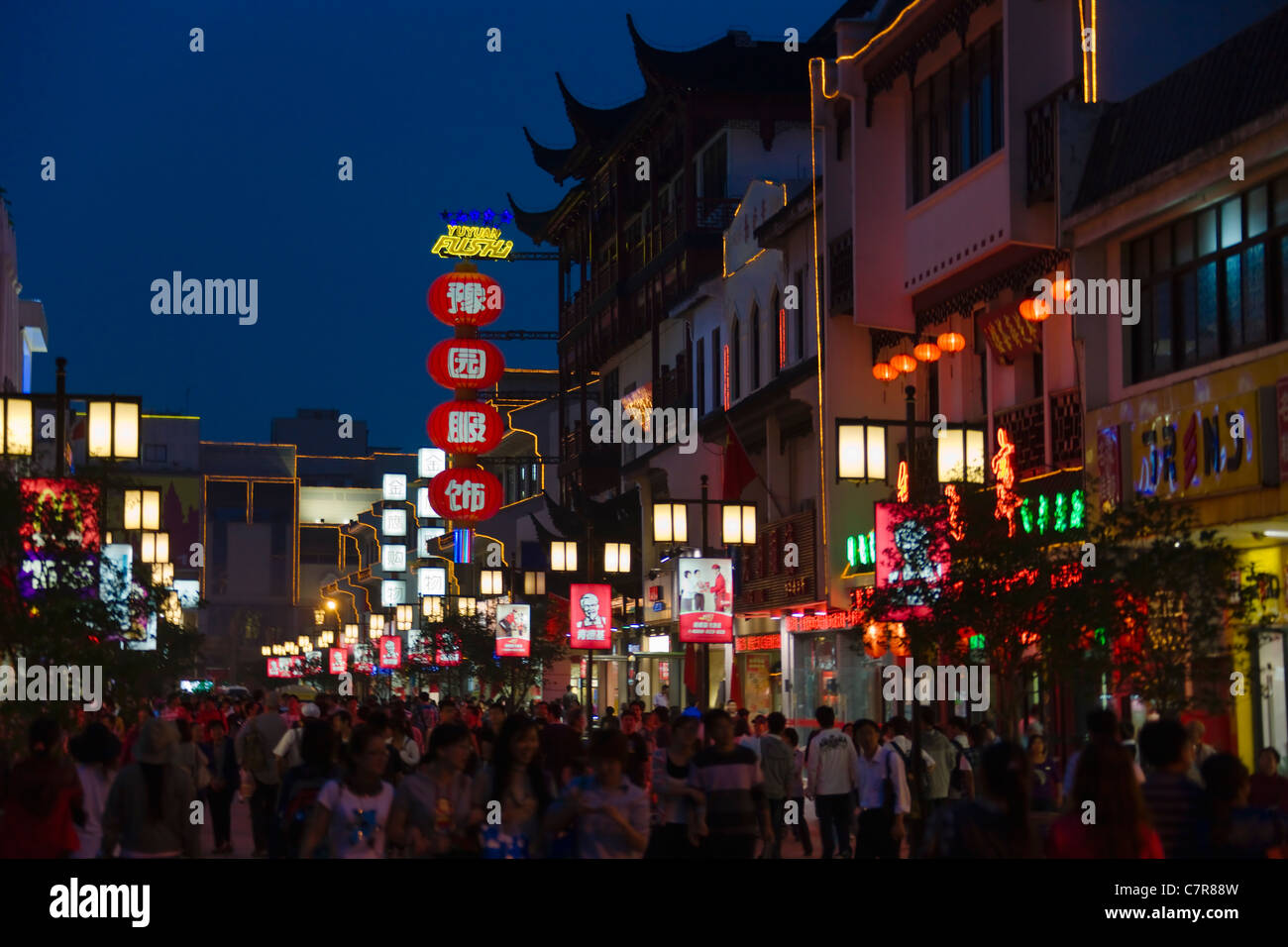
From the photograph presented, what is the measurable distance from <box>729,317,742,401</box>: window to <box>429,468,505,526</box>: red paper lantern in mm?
20457

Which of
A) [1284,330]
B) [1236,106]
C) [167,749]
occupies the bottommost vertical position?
[167,749]

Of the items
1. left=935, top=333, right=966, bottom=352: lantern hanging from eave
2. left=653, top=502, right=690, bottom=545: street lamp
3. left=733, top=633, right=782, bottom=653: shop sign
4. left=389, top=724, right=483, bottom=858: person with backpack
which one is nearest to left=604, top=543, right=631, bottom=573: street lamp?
left=733, top=633, right=782, bottom=653: shop sign

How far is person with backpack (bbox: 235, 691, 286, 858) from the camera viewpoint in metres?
21.6

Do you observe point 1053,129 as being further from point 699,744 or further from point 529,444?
point 529,444

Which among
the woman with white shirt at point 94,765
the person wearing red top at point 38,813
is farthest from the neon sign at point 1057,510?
the person wearing red top at point 38,813

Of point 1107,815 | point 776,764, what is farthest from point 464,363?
point 1107,815

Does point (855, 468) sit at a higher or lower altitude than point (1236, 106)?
lower

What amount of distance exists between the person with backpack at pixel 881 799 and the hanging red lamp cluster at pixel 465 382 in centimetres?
4366

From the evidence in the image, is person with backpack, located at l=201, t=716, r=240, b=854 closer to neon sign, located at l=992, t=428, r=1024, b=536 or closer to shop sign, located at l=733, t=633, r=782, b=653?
neon sign, located at l=992, t=428, r=1024, b=536

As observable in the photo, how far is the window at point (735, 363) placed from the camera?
42312 millimetres

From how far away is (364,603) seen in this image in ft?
439

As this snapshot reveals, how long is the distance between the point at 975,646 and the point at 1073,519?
80.8 inches

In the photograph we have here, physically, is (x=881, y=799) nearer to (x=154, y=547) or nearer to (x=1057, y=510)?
(x=1057, y=510)
